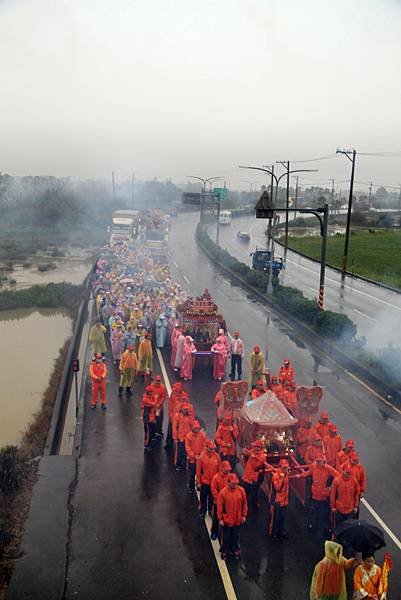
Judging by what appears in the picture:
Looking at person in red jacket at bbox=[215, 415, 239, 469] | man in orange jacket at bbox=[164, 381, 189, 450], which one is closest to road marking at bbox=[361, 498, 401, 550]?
person in red jacket at bbox=[215, 415, 239, 469]

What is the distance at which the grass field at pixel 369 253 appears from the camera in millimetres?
40344

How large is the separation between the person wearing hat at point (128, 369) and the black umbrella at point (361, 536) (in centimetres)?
848

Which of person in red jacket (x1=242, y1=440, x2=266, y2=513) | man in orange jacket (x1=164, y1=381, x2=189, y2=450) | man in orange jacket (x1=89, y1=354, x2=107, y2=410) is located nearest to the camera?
person in red jacket (x1=242, y1=440, x2=266, y2=513)

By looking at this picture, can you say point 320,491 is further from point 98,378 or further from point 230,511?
point 98,378

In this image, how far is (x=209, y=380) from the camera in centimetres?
1630

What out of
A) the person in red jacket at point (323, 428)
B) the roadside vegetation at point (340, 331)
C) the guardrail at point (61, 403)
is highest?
the person in red jacket at point (323, 428)

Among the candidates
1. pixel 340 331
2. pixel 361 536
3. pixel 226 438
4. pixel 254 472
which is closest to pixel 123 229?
pixel 340 331

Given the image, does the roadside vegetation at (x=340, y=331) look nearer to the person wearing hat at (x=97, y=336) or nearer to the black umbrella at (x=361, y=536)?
the person wearing hat at (x=97, y=336)

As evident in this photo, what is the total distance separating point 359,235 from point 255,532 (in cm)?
5980

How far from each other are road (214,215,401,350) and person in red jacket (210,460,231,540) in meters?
10.1

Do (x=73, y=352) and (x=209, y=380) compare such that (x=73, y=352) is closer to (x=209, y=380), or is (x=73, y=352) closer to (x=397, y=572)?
(x=209, y=380)

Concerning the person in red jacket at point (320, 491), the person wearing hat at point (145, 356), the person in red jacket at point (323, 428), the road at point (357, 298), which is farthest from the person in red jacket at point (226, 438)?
the road at point (357, 298)

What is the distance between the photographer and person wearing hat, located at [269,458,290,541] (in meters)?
8.48

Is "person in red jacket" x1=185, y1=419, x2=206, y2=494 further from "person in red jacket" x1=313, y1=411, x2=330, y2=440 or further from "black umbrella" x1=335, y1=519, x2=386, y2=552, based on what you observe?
"black umbrella" x1=335, y1=519, x2=386, y2=552
